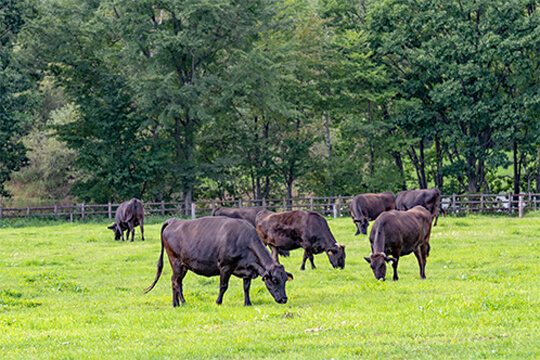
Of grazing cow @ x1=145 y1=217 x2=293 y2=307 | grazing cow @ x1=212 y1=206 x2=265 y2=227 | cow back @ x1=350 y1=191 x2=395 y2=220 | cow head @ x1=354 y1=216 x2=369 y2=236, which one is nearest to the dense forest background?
cow back @ x1=350 y1=191 x2=395 y2=220

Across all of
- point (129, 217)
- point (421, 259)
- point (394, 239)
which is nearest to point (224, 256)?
point (394, 239)

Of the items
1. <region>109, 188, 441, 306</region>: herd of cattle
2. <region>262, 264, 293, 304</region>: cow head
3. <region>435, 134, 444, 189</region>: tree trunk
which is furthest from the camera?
<region>435, 134, 444, 189</region>: tree trunk

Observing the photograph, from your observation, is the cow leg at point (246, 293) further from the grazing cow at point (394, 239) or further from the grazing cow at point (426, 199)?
the grazing cow at point (426, 199)

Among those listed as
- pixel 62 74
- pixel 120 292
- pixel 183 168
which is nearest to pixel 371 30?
pixel 183 168

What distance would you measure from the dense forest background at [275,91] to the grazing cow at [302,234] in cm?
2137

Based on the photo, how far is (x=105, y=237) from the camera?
2712 cm

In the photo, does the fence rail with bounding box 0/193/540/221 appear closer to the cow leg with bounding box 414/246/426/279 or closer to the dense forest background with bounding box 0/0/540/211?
the dense forest background with bounding box 0/0/540/211

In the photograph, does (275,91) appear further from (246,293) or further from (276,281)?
(276,281)

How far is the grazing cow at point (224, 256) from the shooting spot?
11398 mm

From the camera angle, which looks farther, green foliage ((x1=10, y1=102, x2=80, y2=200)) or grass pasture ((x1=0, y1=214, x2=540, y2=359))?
green foliage ((x1=10, y1=102, x2=80, y2=200))

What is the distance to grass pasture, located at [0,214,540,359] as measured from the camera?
819cm

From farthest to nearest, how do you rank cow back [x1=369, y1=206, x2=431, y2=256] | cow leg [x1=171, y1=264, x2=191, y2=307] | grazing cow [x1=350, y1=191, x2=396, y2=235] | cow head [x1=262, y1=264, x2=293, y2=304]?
grazing cow [x1=350, y1=191, x2=396, y2=235] < cow back [x1=369, y1=206, x2=431, y2=256] < cow leg [x1=171, y1=264, x2=191, y2=307] < cow head [x1=262, y1=264, x2=293, y2=304]

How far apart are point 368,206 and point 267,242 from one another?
1154 centimetres

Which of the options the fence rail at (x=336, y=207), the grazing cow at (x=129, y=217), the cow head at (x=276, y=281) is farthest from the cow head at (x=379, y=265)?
the fence rail at (x=336, y=207)
